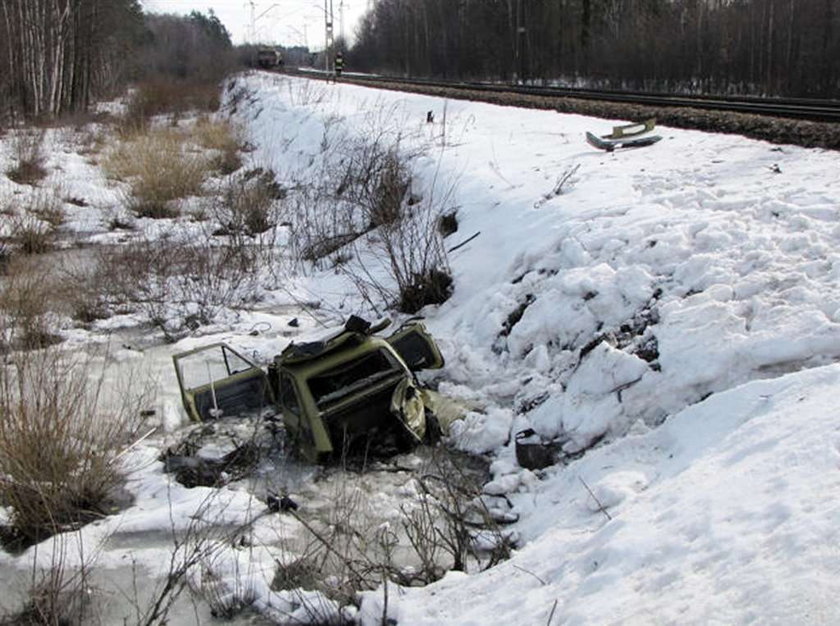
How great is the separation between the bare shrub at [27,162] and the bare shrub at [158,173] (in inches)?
50.0

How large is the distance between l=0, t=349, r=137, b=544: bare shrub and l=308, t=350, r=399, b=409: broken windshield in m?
1.22

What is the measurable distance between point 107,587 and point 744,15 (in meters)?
27.0

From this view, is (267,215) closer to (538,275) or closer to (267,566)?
(538,275)

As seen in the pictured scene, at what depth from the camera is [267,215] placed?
11430 millimetres

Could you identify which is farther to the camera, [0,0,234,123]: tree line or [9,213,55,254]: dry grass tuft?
[0,0,234,123]: tree line

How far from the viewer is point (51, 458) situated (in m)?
3.83

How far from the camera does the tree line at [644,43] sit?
21.6 m

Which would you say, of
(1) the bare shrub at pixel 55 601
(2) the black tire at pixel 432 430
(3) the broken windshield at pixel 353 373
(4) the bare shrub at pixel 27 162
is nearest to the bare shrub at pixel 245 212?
(4) the bare shrub at pixel 27 162

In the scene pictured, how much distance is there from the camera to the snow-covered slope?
2506 mm

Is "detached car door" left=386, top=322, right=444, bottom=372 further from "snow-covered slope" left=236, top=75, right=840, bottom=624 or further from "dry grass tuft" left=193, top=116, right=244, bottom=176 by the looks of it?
"dry grass tuft" left=193, top=116, right=244, bottom=176

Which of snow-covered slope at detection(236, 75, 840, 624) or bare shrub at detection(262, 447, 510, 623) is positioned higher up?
snow-covered slope at detection(236, 75, 840, 624)

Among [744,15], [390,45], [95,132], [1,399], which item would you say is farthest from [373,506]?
[390,45]

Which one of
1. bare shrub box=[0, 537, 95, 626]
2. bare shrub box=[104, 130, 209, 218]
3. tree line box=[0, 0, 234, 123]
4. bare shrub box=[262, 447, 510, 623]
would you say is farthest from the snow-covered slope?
tree line box=[0, 0, 234, 123]

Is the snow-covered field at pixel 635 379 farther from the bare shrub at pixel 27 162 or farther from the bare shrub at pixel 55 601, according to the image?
the bare shrub at pixel 27 162
